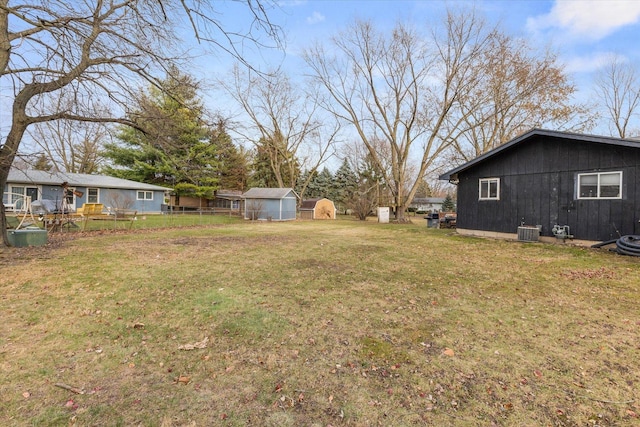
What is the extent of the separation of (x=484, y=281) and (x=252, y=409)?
5.00 m

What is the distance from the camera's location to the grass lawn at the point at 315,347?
7.10ft

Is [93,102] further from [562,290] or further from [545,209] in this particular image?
[545,209]

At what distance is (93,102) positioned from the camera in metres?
6.64

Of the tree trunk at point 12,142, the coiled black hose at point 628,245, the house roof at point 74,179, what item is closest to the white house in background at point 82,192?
the house roof at point 74,179

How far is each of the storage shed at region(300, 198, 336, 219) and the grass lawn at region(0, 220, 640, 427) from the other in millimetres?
23518

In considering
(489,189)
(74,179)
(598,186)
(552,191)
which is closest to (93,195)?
(74,179)

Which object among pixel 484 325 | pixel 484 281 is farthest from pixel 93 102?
pixel 484 281

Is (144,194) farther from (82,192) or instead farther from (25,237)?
(25,237)

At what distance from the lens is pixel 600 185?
9.32 meters

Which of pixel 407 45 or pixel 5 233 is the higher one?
pixel 407 45

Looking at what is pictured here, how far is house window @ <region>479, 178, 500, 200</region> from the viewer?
12.1 m

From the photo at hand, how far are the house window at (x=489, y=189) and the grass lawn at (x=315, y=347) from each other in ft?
20.9

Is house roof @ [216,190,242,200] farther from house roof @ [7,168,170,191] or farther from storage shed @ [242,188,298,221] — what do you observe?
house roof @ [7,168,170,191]

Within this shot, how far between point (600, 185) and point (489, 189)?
3567 millimetres
